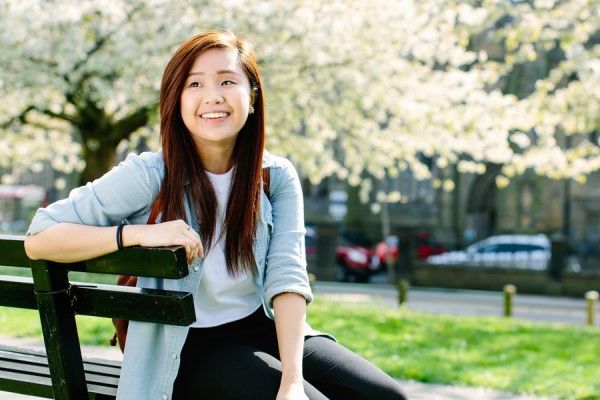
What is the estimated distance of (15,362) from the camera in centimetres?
292

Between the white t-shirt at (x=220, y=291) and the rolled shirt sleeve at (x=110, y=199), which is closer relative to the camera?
the rolled shirt sleeve at (x=110, y=199)

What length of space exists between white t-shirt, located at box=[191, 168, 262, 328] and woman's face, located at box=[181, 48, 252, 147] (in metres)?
0.24

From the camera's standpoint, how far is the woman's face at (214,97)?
2664 mm

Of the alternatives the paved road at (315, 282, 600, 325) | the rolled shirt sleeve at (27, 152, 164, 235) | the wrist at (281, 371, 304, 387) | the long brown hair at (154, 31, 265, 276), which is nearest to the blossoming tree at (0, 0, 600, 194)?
the paved road at (315, 282, 600, 325)

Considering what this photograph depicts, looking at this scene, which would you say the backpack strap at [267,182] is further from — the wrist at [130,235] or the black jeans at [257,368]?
the wrist at [130,235]

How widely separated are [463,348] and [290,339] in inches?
200

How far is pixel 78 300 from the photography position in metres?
2.48

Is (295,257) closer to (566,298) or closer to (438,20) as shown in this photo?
(438,20)

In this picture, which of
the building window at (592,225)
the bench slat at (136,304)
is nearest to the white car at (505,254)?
the building window at (592,225)

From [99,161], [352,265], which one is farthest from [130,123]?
[352,265]

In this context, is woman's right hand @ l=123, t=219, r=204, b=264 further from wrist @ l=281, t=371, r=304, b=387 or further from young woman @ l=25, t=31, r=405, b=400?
wrist @ l=281, t=371, r=304, b=387

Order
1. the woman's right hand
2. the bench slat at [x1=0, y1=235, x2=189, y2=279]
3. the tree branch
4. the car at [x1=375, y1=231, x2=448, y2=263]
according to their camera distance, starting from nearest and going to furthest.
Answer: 1. the bench slat at [x1=0, y1=235, x2=189, y2=279]
2. the woman's right hand
3. the tree branch
4. the car at [x1=375, y1=231, x2=448, y2=263]

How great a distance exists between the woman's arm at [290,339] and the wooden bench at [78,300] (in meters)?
0.34

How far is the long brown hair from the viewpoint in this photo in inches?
103
